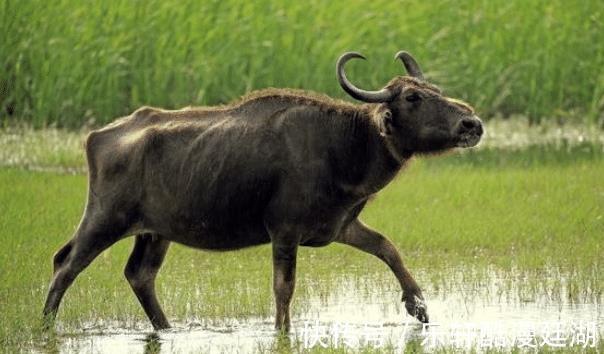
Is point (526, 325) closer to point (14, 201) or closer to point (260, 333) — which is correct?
point (260, 333)

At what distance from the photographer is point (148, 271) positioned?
1001cm

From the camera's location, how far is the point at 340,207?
31.4ft

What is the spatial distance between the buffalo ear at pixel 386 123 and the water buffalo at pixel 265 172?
11mm

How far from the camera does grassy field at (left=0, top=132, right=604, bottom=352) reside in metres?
10.4

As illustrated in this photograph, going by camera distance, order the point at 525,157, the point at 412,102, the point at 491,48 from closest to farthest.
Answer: the point at 412,102, the point at 525,157, the point at 491,48

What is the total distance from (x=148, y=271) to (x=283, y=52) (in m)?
7.89

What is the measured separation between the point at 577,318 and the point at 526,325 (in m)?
0.33

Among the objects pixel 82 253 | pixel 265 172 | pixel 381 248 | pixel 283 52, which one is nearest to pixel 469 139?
pixel 381 248

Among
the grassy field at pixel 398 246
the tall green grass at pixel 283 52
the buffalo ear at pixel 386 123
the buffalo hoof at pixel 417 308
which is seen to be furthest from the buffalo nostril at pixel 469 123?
the tall green grass at pixel 283 52

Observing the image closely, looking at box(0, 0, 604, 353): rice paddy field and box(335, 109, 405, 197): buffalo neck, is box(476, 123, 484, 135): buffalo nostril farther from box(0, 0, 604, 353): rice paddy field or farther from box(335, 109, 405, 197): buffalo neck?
box(0, 0, 604, 353): rice paddy field

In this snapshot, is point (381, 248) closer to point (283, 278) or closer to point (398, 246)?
point (283, 278)

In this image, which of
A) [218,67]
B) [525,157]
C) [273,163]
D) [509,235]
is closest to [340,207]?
[273,163]

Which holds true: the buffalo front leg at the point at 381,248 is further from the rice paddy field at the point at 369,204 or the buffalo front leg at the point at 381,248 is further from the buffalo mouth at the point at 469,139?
the buffalo mouth at the point at 469,139

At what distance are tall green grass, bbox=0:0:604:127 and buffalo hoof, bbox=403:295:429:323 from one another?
7.59m
